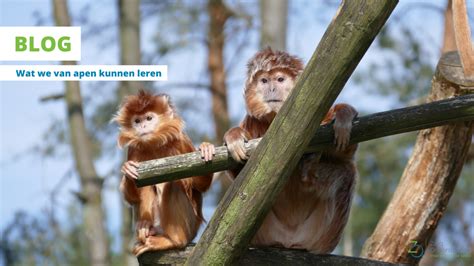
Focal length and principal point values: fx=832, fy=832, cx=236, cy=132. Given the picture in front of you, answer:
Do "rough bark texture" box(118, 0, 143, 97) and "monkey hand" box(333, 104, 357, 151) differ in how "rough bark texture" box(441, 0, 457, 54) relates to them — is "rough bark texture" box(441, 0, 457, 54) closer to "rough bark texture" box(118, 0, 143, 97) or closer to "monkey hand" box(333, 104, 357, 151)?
"monkey hand" box(333, 104, 357, 151)

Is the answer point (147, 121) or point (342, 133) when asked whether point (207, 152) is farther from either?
point (147, 121)

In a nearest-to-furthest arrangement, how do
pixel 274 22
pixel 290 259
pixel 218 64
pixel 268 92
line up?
pixel 290 259, pixel 268 92, pixel 274 22, pixel 218 64

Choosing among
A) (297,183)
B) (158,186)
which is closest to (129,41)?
(158,186)

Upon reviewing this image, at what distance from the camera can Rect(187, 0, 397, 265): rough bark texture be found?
4043 millimetres

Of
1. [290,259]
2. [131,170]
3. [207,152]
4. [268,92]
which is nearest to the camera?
[207,152]

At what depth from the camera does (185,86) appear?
1260cm

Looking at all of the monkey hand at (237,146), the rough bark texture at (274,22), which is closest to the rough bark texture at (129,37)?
the rough bark texture at (274,22)

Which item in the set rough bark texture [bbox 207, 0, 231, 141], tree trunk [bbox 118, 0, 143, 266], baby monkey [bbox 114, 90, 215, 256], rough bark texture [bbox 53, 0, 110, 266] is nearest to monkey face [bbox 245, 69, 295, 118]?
baby monkey [bbox 114, 90, 215, 256]

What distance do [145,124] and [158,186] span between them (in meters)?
0.49

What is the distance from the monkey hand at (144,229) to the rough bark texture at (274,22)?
5.38 m

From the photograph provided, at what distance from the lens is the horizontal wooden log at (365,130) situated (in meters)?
4.52

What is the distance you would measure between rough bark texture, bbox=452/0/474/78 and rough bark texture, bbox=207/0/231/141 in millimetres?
7652

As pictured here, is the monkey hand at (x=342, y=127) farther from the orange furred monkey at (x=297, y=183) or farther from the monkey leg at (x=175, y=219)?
the monkey leg at (x=175, y=219)

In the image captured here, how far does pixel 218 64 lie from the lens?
14039mm
